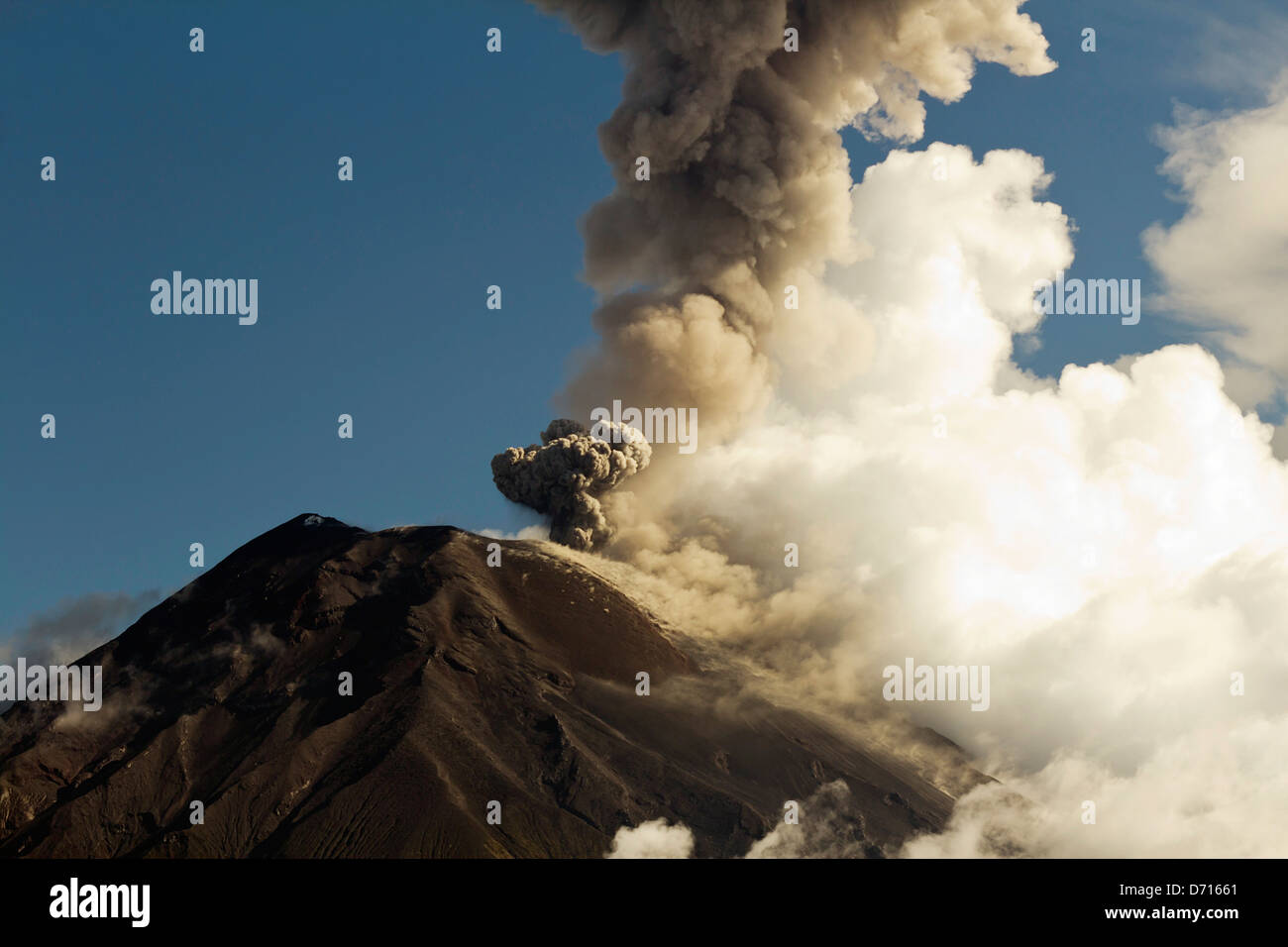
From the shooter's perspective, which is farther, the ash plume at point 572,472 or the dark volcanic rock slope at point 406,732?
the ash plume at point 572,472

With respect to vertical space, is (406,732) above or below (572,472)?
below

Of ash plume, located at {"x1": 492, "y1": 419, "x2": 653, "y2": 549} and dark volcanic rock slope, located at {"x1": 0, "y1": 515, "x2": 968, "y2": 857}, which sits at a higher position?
ash plume, located at {"x1": 492, "y1": 419, "x2": 653, "y2": 549}

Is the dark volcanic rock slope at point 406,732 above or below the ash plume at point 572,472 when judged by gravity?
below

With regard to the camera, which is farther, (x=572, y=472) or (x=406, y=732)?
(x=572, y=472)

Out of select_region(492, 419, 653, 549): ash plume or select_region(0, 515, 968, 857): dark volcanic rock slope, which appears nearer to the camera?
select_region(0, 515, 968, 857): dark volcanic rock slope
